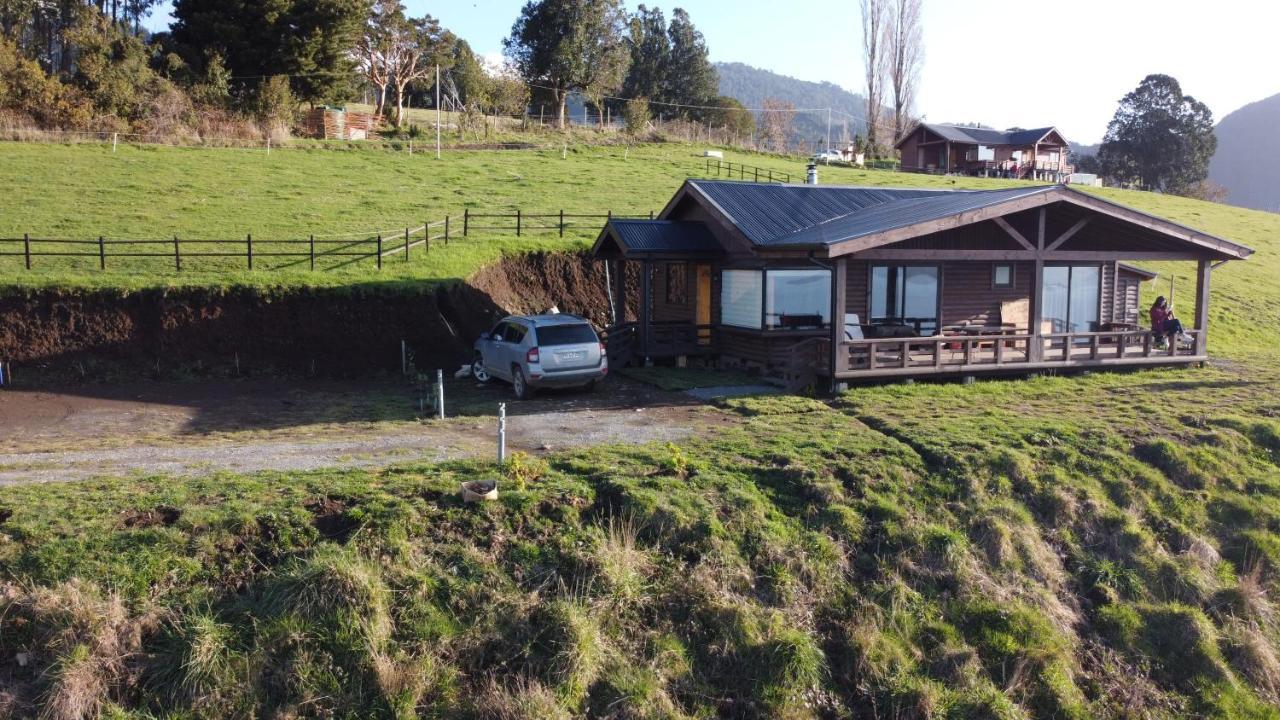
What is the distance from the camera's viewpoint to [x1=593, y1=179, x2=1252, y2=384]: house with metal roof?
18781 mm

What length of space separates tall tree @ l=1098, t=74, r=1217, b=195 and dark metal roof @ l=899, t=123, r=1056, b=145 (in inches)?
613

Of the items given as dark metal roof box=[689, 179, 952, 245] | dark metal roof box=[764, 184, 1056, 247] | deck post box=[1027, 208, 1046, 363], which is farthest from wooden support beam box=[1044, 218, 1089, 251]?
dark metal roof box=[689, 179, 952, 245]

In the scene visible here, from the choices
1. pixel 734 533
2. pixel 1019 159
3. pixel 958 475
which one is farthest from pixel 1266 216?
pixel 734 533

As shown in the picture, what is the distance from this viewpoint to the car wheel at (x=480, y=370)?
20484mm

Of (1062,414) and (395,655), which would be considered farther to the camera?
(1062,414)

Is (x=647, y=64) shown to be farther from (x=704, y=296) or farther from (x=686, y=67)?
(x=704, y=296)

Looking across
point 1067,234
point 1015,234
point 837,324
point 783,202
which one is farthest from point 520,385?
point 1067,234

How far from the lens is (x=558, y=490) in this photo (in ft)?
36.3

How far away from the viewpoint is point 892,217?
65.0ft

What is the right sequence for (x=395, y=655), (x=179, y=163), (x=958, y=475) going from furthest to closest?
(x=179, y=163), (x=958, y=475), (x=395, y=655)

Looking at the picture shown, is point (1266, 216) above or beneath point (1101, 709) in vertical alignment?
above

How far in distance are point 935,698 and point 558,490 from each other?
4603 millimetres

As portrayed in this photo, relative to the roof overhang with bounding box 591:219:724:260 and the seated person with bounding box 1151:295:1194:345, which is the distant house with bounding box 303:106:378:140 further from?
the seated person with bounding box 1151:295:1194:345

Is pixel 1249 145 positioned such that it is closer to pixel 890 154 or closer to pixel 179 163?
pixel 890 154
